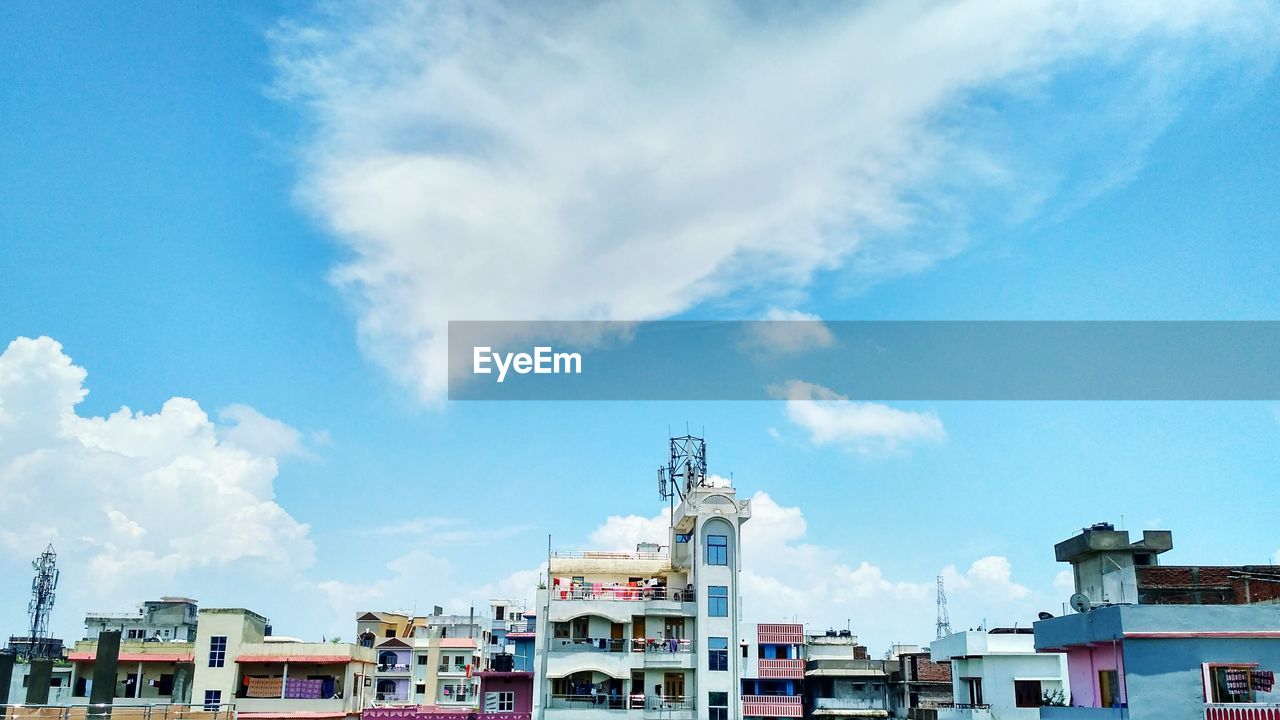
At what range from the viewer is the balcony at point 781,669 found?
64.0 metres

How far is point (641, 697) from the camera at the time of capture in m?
57.5

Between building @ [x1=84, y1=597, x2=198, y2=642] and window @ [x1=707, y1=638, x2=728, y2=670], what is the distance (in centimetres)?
4443

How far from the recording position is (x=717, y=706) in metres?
57.5

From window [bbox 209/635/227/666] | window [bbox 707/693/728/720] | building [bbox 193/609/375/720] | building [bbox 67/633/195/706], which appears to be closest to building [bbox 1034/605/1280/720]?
window [bbox 707/693/728/720]

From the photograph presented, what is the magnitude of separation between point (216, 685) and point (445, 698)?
29586 millimetres

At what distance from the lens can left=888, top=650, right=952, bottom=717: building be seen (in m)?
70.1

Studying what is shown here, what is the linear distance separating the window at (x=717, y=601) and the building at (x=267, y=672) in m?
21.3

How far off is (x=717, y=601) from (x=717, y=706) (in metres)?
5.85

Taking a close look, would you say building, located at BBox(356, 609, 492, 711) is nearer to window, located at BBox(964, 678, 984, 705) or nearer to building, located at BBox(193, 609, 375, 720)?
building, located at BBox(193, 609, 375, 720)

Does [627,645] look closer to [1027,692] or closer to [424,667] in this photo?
[1027,692]

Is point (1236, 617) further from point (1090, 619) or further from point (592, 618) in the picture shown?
point (592, 618)

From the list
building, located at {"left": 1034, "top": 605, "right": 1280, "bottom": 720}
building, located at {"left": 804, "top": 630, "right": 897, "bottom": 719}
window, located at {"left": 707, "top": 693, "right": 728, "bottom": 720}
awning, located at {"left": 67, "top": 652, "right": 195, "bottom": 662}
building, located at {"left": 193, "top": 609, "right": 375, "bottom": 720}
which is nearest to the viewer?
building, located at {"left": 1034, "top": 605, "right": 1280, "bottom": 720}

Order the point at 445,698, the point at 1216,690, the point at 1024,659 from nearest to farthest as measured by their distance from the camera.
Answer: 1. the point at 1216,690
2. the point at 1024,659
3. the point at 445,698

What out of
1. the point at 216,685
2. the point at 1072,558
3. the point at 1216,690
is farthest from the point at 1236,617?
the point at 216,685
